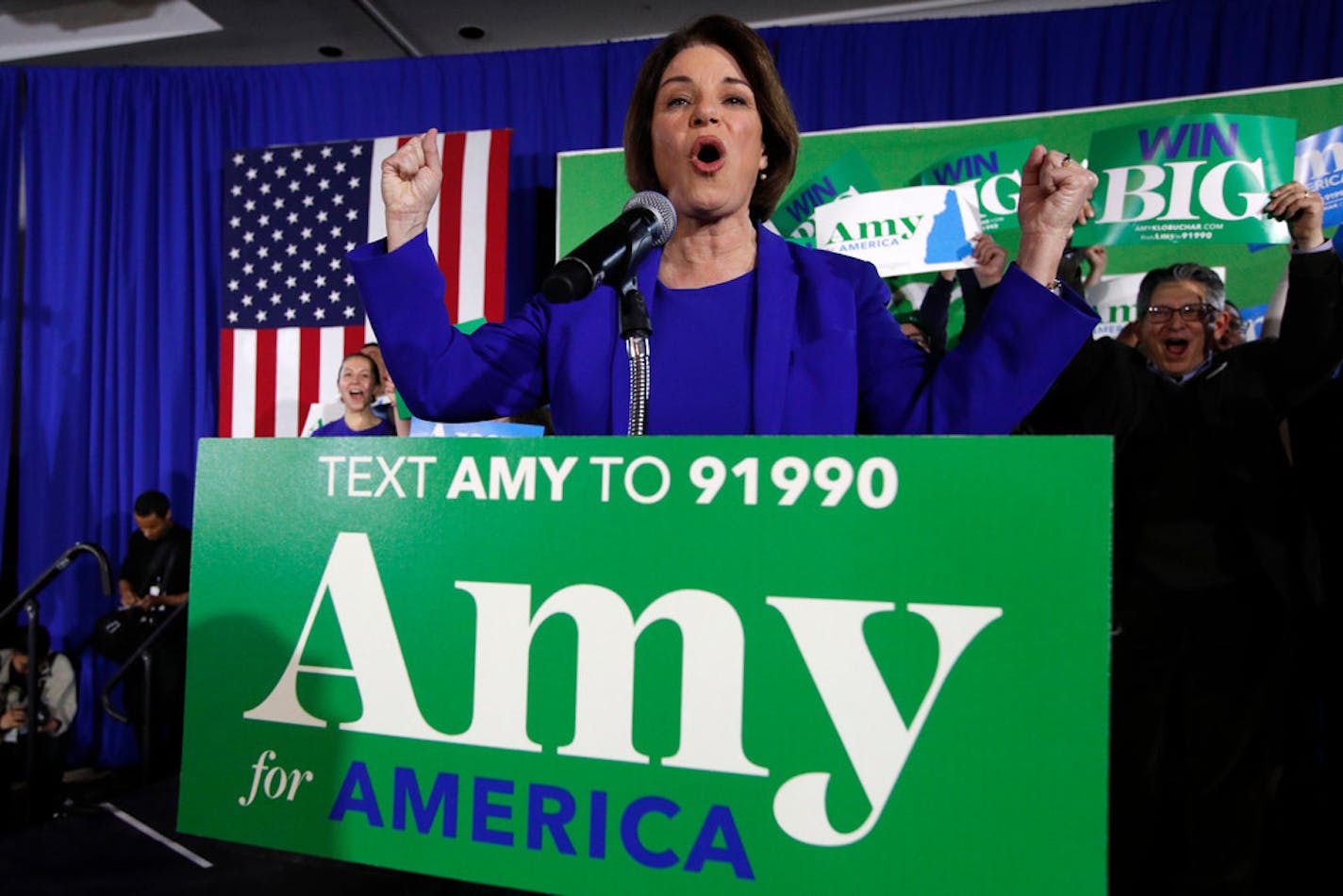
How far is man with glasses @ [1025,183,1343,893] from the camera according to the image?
2232 millimetres

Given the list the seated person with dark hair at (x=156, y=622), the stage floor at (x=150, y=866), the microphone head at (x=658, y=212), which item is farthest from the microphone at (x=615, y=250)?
the seated person with dark hair at (x=156, y=622)

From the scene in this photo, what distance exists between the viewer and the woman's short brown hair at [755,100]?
0.98m

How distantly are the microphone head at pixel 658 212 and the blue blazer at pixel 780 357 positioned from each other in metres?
0.09

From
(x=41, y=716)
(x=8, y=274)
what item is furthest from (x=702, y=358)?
(x=8, y=274)

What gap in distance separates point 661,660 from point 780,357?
0.37 metres

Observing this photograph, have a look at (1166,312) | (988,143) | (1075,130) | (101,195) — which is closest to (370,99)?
(101,195)

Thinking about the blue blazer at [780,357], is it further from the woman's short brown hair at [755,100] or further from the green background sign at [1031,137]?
the green background sign at [1031,137]

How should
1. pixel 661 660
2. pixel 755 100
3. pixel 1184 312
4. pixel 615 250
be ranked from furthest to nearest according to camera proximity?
pixel 1184 312 → pixel 755 100 → pixel 615 250 → pixel 661 660

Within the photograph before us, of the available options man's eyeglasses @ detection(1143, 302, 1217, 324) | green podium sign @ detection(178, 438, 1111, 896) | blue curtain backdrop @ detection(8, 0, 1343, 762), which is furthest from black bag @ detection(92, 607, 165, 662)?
man's eyeglasses @ detection(1143, 302, 1217, 324)

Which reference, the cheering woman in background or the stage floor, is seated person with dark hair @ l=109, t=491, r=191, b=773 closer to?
the stage floor

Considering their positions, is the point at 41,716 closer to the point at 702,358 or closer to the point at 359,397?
the point at 359,397

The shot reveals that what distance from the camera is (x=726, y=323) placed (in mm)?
912

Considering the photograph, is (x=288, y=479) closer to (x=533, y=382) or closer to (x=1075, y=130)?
(x=533, y=382)

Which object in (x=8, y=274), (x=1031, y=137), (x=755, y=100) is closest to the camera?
(x=755, y=100)
